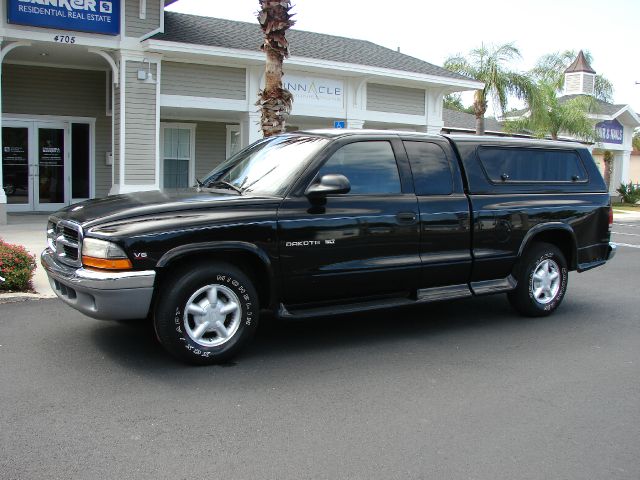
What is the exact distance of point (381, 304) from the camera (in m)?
5.77

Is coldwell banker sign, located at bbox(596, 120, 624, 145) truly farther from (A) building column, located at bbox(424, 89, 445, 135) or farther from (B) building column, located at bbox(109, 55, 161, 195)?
(B) building column, located at bbox(109, 55, 161, 195)

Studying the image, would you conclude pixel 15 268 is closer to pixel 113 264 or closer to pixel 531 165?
pixel 113 264

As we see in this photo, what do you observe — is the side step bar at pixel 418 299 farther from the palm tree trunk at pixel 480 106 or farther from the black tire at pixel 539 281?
the palm tree trunk at pixel 480 106

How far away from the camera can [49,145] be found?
54.3ft

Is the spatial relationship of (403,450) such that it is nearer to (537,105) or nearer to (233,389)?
(233,389)

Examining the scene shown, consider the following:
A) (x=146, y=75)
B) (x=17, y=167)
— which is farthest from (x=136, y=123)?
(x=17, y=167)

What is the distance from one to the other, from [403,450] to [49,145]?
600 inches

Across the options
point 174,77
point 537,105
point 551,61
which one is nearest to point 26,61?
point 174,77

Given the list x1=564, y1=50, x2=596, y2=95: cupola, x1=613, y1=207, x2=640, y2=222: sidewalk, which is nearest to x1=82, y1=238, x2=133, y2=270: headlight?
x1=613, y1=207, x2=640, y2=222: sidewalk

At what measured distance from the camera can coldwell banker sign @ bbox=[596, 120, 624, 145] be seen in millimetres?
33500

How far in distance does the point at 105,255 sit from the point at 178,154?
47.4 feet

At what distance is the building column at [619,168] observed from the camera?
35.8m

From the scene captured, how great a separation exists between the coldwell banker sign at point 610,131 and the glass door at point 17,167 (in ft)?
89.6

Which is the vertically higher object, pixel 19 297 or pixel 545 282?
pixel 545 282
